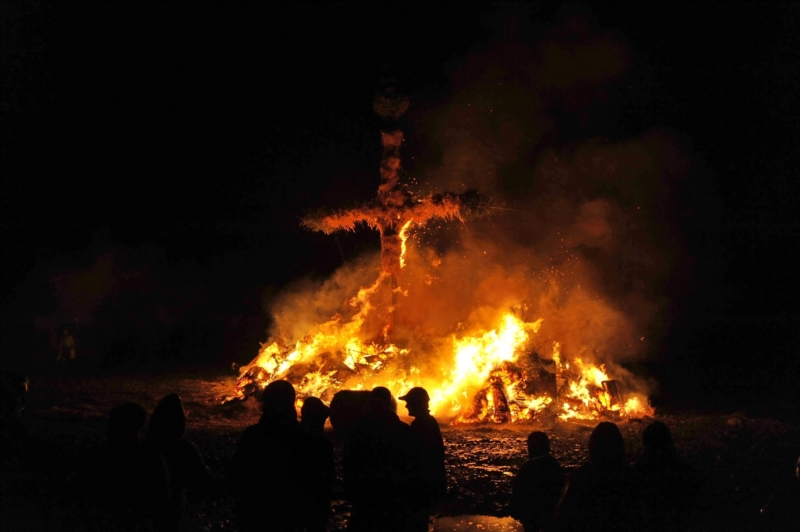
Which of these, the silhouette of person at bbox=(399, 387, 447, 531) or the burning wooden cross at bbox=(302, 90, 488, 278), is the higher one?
the burning wooden cross at bbox=(302, 90, 488, 278)

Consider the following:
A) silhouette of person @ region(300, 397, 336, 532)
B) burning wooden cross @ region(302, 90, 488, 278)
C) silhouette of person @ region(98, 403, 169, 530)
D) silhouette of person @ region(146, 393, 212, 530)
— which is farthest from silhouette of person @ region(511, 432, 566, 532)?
burning wooden cross @ region(302, 90, 488, 278)

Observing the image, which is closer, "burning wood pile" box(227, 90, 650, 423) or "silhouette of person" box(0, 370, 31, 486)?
"silhouette of person" box(0, 370, 31, 486)

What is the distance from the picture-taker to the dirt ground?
4.08 metres

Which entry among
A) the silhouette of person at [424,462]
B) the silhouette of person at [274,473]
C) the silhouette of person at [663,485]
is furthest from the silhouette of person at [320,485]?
the silhouette of person at [663,485]

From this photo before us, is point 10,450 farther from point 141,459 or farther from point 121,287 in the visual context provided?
point 121,287

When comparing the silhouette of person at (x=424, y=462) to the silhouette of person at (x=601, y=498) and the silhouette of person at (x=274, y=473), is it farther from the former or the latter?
the silhouette of person at (x=601, y=498)

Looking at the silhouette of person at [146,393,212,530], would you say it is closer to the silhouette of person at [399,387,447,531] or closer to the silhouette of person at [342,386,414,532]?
the silhouette of person at [342,386,414,532]

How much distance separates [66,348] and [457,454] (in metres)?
16.0

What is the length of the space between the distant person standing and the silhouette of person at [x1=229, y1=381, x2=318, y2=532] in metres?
18.4

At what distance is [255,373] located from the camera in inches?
527

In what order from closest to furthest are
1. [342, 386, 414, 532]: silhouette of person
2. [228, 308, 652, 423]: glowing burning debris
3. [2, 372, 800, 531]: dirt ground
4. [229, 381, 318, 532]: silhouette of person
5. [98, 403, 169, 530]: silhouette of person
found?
1. [98, 403, 169, 530]: silhouette of person
2. [229, 381, 318, 532]: silhouette of person
3. [342, 386, 414, 532]: silhouette of person
4. [2, 372, 800, 531]: dirt ground
5. [228, 308, 652, 423]: glowing burning debris

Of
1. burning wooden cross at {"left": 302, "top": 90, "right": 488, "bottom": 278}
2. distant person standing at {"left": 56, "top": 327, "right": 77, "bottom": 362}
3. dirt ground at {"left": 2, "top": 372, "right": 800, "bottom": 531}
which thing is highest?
burning wooden cross at {"left": 302, "top": 90, "right": 488, "bottom": 278}

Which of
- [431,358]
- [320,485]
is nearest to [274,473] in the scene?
[320,485]

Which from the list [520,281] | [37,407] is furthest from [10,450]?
[520,281]
